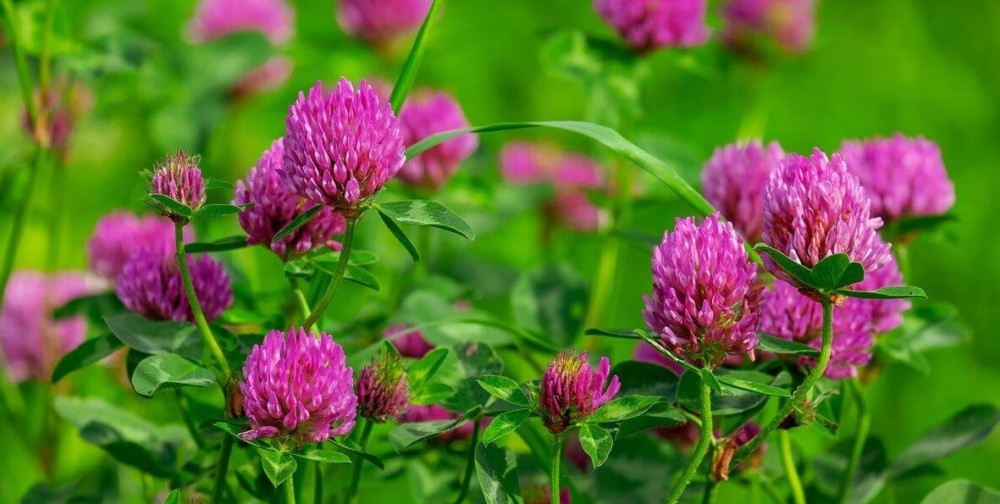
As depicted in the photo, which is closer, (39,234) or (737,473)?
(737,473)

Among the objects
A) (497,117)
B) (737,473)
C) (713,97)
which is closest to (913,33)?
(713,97)

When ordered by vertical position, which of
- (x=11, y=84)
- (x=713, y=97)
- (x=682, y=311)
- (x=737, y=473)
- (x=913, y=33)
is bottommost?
(x=737, y=473)

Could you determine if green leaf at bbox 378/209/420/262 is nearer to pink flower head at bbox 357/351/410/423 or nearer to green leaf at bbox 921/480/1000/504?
pink flower head at bbox 357/351/410/423

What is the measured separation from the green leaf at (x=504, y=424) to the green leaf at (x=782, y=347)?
0.18m

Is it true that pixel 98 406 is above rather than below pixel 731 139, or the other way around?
below

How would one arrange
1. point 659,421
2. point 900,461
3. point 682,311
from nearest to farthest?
point 682,311
point 659,421
point 900,461

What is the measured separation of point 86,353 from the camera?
109 centimetres

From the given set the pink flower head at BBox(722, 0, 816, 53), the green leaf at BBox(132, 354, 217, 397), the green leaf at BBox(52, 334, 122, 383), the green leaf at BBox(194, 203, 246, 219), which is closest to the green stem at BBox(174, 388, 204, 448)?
the green leaf at BBox(52, 334, 122, 383)

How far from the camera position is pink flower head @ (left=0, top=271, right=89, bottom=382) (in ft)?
5.68

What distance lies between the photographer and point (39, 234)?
2.52 m

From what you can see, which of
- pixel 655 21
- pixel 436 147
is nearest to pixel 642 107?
pixel 655 21

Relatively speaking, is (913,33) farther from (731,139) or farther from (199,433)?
(199,433)

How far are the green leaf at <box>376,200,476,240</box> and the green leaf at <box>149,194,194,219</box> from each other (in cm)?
13

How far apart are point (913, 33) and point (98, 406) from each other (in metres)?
2.34
